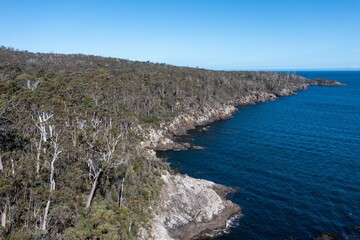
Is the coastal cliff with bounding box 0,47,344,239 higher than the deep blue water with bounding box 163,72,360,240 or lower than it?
higher

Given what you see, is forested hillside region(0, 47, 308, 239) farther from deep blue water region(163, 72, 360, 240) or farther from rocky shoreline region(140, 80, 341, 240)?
deep blue water region(163, 72, 360, 240)

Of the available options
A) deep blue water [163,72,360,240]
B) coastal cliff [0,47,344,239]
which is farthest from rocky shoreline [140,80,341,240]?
deep blue water [163,72,360,240]

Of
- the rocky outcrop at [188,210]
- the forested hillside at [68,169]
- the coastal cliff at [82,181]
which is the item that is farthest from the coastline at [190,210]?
the forested hillside at [68,169]

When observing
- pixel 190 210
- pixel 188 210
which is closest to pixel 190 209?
pixel 190 210

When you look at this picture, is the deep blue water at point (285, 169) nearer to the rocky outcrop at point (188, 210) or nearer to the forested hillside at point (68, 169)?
the rocky outcrop at point (188, 210)

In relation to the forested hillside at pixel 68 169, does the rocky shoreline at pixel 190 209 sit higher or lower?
lower

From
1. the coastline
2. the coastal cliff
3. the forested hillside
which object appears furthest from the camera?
the coastline

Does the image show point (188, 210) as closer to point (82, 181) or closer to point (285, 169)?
point (82, 181)
